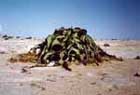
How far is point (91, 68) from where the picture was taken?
33.8 feet

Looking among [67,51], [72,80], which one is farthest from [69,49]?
[72,80]

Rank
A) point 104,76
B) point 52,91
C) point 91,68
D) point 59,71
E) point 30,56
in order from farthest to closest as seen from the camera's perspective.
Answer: point 30,56 → point 91,68 → point 59,71 → point 104,76 → point 52,91

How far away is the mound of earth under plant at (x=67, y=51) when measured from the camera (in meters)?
11.3

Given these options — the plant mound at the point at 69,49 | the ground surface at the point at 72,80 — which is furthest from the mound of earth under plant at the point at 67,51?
the ground surface at the point at 72,80

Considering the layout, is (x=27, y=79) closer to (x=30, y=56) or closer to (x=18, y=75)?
(x=18, y=75)

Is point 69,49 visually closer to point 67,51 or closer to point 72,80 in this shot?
point 67,51

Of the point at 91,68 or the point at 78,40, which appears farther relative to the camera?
the point at 78,40

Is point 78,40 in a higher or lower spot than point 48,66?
higher

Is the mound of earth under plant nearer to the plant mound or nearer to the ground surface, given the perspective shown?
the plant mound

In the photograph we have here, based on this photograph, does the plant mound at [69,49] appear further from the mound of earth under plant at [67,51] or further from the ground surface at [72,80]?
the ground surface at [72,80]

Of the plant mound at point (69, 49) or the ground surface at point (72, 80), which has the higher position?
the plant mound at point (69, 49)

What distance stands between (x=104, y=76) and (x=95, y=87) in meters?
1.47

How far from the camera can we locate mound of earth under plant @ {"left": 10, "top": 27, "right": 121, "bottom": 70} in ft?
37.1

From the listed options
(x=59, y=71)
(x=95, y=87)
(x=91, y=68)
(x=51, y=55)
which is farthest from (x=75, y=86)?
(x=51, y=55)
